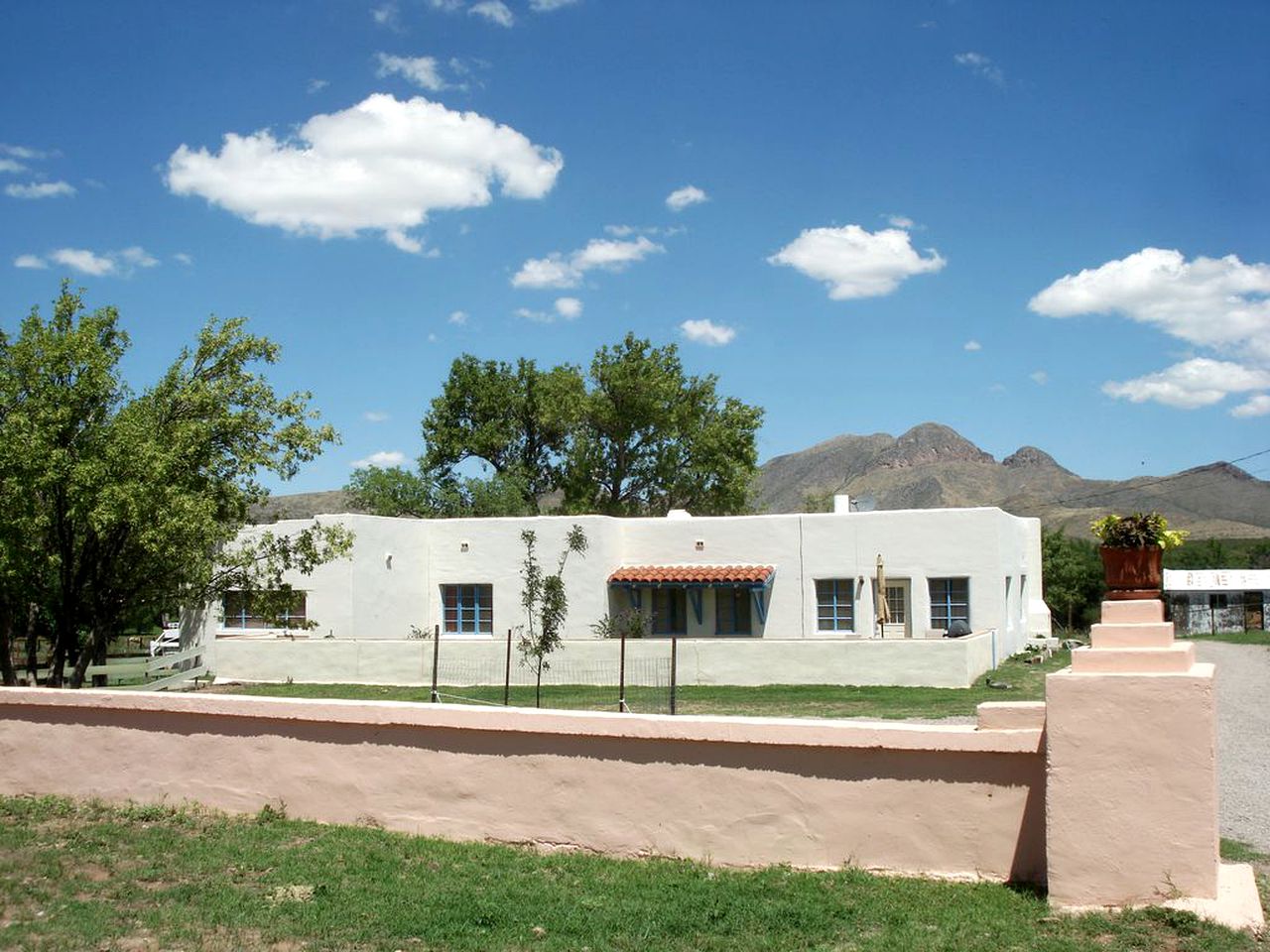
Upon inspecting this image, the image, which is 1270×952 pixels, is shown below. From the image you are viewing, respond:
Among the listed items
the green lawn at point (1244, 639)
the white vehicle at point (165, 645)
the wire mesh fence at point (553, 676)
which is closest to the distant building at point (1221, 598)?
the green lawn at point (1244, 639)

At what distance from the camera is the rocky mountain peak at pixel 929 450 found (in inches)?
5861

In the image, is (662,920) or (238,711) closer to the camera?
(662,920)

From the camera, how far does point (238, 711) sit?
9.04 meters

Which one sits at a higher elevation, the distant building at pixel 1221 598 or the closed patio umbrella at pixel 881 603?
the closed patio umbrella at pixel 881 603

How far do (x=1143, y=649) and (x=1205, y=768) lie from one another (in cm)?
69

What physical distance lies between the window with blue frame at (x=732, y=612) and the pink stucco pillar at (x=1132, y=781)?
20471mm

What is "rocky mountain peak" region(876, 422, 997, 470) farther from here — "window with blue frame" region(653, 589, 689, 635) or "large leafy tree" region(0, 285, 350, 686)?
"large leafy tree" region(0, 285, 350, 686)

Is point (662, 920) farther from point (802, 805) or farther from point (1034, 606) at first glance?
point (1034, 606)

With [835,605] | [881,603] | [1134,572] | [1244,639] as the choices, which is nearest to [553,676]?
[835,605]

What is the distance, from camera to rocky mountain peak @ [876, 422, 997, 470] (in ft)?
488

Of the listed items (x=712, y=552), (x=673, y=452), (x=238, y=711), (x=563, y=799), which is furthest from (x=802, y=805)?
(x=673, y=452)

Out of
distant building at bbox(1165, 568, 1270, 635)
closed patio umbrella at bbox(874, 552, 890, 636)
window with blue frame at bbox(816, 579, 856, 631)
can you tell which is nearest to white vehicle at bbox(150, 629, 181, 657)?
window with blue frame at bbox(816, 579, 856, 631)

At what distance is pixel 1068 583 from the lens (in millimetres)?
51094

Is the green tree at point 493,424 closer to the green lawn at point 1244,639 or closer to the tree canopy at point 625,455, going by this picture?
the tree canopy at point 625,455
